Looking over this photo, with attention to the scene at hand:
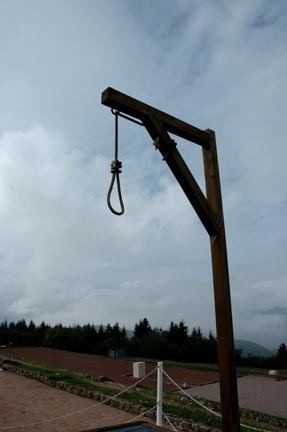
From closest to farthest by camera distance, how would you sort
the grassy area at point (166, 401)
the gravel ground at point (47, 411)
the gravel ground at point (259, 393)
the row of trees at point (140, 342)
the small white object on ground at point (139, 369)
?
the gravel ground at point (47, 411), the grassy area at point (166, 401), the gravel ground at point (259, 393), the small white object on ground at point (139, 369), the row of trees at point (140, 342)

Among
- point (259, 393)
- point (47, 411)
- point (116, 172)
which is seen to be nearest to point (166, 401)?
point (47, 411)

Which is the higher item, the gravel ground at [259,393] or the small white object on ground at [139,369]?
the small white object on ground at [139,369]

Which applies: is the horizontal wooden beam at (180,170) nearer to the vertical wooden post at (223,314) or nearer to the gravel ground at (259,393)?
the vertical wooden post at (223,314)

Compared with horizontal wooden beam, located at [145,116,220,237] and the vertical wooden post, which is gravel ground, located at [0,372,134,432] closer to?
the vertical wooden post

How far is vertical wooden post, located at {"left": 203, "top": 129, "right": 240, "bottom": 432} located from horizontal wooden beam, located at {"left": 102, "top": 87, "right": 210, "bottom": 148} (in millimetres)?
386

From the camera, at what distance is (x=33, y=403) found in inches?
352

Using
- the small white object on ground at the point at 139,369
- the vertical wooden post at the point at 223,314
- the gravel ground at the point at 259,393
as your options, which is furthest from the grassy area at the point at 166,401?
the vertical wooden post at the point at 223,314

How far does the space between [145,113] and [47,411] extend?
21.6 ft

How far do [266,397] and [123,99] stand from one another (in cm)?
856

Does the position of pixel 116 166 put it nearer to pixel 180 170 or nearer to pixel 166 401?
pixel 180 170

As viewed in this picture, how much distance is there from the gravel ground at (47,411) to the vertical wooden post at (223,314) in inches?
144

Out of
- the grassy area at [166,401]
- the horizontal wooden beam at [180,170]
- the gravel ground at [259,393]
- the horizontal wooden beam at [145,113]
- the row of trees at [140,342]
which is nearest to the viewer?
the horizontal wooden beam at [145,113]

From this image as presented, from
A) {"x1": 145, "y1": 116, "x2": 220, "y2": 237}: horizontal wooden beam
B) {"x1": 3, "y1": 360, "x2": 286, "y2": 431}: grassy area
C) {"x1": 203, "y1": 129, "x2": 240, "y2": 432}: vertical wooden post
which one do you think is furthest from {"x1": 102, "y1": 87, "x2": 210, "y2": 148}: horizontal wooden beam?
{"x1": 3, "y1": 360, "x2": 286, "y2": 431}: grassy area

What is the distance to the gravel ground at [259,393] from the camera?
8.64m
